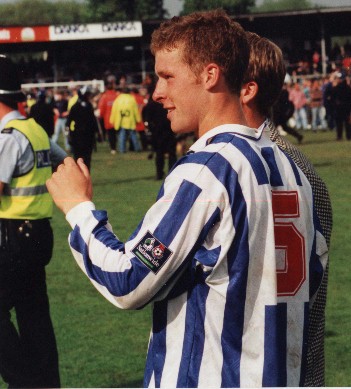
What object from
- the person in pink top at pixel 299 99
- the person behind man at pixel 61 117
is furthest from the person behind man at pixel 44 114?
the person in pink top at pixel 299 99

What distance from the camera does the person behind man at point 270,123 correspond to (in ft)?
11.0

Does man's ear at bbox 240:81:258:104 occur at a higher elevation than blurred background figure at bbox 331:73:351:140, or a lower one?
higher

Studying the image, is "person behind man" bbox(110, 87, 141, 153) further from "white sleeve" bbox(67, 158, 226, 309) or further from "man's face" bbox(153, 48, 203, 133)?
"white sleeve" bbox(67, 158, 226, 309)

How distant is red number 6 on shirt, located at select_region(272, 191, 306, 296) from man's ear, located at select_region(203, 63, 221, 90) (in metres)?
0.33

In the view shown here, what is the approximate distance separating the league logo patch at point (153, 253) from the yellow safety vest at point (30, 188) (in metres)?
3.15

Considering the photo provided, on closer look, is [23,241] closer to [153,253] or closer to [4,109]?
[4,109]

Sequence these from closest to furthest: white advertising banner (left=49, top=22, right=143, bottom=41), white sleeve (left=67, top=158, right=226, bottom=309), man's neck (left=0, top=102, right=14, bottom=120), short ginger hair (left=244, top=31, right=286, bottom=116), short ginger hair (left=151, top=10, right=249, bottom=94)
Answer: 1. white sleeve (left=67, top=158, right=226, bottom=309)
2. short ginger hair (left=151, top=10, right=249, bottom=94)
3. short ginger hair (left=244, top=31, right=286, bottom=116)
4. man's neck (left=0, top=102, right=14, bottom=120)
5. white advertising banner (left=49, top=22, right=143, bottom=41)

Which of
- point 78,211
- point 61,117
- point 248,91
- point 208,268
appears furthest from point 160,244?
point 61,117

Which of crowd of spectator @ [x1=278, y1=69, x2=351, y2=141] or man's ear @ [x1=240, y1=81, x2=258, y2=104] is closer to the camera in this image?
man's ear @ [x1=240, y1=81, x2=258, y2=104]

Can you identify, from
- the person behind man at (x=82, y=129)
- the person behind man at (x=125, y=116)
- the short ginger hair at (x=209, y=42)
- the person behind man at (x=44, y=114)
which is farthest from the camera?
the person behind man at (x=125, y=116)

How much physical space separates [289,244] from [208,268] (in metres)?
0.29

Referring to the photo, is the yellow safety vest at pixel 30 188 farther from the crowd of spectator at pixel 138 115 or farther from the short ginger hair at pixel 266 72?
the crowd of spectator at pixel 138 115

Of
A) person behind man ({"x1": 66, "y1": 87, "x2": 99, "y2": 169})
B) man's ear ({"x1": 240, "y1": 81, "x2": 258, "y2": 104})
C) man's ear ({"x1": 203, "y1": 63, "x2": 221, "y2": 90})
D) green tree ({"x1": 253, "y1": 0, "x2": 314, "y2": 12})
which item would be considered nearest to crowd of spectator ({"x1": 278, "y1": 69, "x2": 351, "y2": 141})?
person behind man ({"x1": 66, "y1": 87, "x2": 99, "y2": 169})

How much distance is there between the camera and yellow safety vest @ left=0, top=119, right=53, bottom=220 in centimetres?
572
